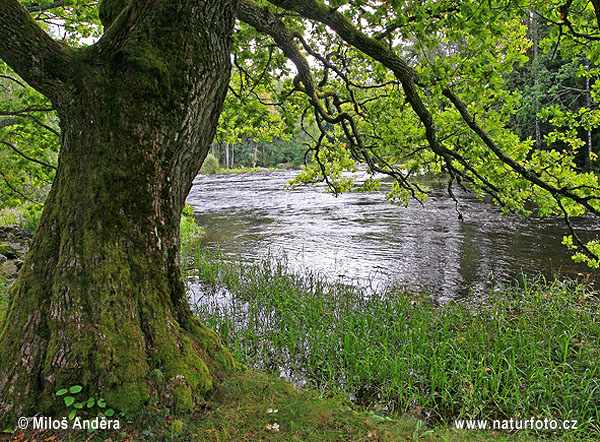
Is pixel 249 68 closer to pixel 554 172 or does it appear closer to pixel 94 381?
pixel 554 172

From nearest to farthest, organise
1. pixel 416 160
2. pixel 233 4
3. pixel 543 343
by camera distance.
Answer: pixel 233 4, pixel 543 343, pixel 416 160

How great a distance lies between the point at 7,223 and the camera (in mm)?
13062

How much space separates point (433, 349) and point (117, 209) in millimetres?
4221

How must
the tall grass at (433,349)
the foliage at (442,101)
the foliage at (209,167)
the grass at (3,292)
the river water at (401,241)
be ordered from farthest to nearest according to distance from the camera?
the foliage at (209,167), the river water at (401,241), the grass at (3,292), the tall grass at (433,349), the foliage at (442,101)

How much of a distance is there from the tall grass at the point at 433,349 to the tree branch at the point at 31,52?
3822 mm

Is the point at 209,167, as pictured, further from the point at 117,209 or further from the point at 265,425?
the point at 265,425

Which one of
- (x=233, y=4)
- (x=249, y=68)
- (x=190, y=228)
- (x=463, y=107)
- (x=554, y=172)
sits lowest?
(x=190, y=228)

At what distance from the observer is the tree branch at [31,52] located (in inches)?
101

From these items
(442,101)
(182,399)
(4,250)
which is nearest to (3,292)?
(4,250)

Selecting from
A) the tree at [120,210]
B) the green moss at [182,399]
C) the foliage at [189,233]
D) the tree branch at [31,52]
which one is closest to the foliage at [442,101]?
the tree at [120,210]

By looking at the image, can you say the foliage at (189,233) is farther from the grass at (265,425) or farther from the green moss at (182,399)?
the green moss at (182,399)

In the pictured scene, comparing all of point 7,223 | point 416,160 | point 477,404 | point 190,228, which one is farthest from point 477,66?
point 7,223

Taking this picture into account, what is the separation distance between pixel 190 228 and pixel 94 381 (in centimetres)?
1212

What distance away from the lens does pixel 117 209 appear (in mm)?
2742
